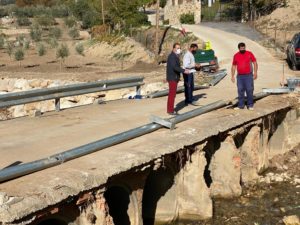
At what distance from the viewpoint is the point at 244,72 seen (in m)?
13.9

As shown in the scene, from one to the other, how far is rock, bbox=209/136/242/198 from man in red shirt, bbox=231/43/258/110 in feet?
5.91

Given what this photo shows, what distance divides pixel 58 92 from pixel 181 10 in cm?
4458

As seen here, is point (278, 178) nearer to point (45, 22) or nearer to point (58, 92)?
point (58, 92)

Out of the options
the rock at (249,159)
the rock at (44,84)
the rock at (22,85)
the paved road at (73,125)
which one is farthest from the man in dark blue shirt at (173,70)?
the rock at (22,85)

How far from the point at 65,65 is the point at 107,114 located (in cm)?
2100

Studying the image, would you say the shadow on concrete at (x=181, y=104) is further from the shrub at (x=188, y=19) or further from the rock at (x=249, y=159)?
the shrub at (x=188, y=19)

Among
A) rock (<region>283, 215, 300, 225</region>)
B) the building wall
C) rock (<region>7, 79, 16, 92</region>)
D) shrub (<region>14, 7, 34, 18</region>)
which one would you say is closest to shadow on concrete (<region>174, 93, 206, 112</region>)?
rock (<region>283, 215, 300, 225</region>)

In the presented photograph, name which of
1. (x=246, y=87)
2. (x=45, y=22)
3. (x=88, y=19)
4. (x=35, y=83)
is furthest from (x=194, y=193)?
(x=45, y=22)

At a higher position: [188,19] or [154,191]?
[188,19]

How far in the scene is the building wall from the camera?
54.8 meters

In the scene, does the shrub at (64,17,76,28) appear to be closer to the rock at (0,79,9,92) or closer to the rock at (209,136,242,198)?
the rock at (0,79,9,92)

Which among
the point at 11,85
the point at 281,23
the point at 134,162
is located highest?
the point at 281,23

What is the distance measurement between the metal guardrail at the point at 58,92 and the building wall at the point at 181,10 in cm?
3964

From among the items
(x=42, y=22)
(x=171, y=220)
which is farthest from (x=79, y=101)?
(x=42, y=22)
